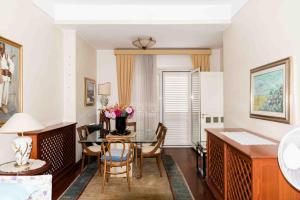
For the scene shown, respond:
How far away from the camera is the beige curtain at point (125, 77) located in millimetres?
5848

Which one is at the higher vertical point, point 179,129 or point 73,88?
point 73,88

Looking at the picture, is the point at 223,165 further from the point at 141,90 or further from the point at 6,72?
the point at 141,90

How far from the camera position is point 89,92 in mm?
5254

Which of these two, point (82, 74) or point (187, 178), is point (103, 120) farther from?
point (187, 178)

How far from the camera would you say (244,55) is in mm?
3303

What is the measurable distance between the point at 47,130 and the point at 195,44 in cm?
401

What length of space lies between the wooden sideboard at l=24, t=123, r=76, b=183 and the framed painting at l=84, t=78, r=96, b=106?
959 mm

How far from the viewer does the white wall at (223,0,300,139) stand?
2145 mm

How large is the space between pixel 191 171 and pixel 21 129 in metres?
2.99

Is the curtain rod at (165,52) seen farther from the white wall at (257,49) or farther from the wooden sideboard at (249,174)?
the wooden sideboard at (249,174)

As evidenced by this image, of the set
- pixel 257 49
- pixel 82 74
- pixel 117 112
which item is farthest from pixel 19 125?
pixel 257 49

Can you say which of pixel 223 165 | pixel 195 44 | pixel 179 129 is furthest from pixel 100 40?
pixel 223 165

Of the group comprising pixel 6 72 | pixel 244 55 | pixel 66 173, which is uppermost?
pixel 244 55

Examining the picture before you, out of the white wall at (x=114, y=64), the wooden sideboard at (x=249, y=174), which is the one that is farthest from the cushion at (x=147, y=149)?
the white wall at (x=114, y=64)
